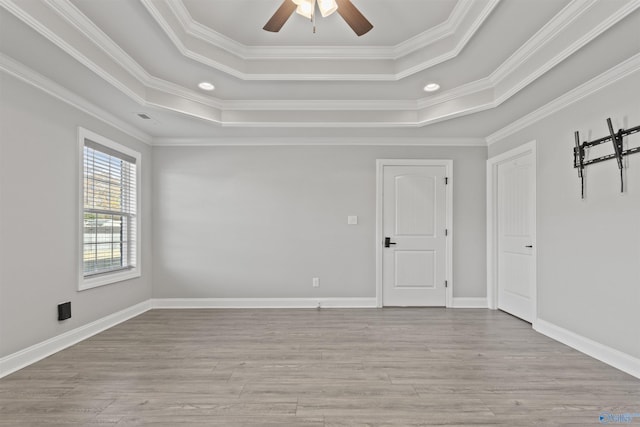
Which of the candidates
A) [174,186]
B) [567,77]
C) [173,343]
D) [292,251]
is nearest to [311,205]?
[292,251]

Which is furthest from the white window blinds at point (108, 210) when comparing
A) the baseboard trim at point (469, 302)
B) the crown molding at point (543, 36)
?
the baseboard trim at point (469, 302)

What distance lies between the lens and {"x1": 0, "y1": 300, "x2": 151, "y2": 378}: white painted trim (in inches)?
103

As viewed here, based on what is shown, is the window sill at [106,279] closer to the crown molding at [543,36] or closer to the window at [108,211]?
the window at [108,211]

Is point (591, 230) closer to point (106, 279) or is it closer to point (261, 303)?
point (261, 303)

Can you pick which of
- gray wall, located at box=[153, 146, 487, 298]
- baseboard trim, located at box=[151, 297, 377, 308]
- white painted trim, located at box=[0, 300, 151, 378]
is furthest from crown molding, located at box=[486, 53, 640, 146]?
white painted trim, located at box=[0, 300, 151, 378]

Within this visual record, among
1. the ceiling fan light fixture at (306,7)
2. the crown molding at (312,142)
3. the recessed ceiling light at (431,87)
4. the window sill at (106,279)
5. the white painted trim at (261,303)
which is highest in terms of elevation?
the ceiling fan light fixture at (306,7)

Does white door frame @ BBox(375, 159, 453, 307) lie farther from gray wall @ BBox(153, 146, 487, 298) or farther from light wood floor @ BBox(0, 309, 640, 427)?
light wood floor @ BBox(0, 309, 640, 427)

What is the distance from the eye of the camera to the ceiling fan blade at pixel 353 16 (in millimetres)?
2104

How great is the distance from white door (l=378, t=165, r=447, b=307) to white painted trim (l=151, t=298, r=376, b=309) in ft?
1.40

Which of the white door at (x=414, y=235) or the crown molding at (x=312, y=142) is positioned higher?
the crown molding at (x=312, y=142)

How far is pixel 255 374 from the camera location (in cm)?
260

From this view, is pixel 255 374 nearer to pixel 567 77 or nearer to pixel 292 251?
pixel 292 251

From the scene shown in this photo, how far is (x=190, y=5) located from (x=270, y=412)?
2.90m

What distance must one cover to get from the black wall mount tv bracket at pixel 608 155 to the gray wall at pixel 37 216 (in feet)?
15.4
